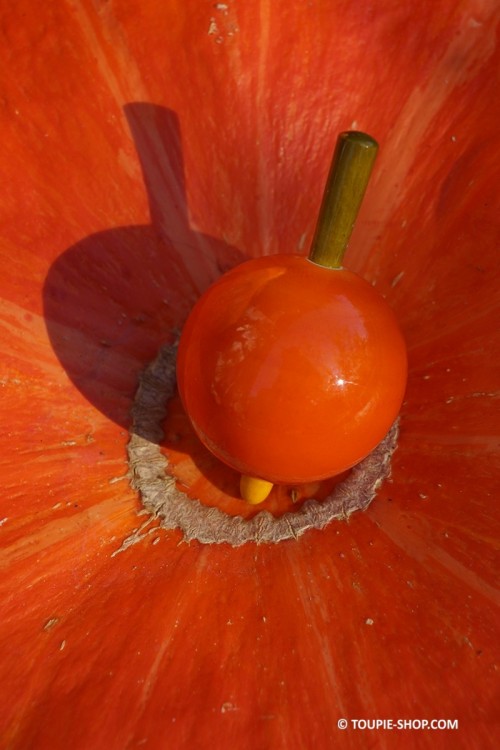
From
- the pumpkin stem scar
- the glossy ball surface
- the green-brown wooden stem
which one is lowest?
the pumpkin stem scar

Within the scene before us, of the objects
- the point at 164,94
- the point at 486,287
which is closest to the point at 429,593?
the point at 486,287

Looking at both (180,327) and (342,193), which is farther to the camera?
(180,327)

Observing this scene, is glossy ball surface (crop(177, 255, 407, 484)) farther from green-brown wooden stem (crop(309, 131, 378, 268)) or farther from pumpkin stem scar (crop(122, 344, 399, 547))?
pumpkin stem scar (crop(122, 344, 399, 547))

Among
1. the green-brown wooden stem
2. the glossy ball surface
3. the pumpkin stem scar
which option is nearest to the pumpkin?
the pumpkin stem scar

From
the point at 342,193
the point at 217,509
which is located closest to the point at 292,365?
the point at 342,193

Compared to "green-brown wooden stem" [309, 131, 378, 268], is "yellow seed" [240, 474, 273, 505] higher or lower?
lower

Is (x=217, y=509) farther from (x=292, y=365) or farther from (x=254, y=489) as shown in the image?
(x=292, y=365)

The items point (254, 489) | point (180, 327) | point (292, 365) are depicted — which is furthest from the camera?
point (180, 327)

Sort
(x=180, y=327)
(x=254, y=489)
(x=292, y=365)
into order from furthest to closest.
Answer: (x=180, y=327) → (x=254, y=489) → (x=292, y=365)
